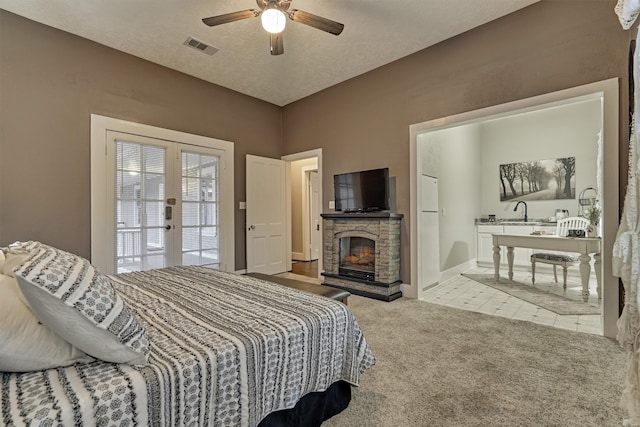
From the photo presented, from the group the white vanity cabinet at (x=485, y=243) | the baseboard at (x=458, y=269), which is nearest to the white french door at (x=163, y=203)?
the baseboard at (x=458, y=269)

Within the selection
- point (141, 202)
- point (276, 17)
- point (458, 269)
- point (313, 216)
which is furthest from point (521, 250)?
point (141, 202)

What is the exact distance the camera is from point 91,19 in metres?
2.95

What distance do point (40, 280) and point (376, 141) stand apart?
12.5ft

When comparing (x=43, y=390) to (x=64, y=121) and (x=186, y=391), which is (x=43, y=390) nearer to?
(x=186, y=391)

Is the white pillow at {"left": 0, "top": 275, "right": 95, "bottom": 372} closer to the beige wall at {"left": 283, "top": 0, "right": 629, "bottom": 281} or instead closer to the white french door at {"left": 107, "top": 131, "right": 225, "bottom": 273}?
the white french door at {"left": 107, "top": 131, "right": 225, "bottom": 273}

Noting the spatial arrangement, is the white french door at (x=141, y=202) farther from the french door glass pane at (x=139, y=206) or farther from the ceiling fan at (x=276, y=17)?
the ceiling fan at (x=276, y=17)

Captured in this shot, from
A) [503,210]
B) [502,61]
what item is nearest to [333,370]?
[502,61]

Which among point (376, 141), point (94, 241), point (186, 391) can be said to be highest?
point (376, 141)

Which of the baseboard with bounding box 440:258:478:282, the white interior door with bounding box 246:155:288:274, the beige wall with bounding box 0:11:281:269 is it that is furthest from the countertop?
the beige wall with bounding box 0:11:281:269

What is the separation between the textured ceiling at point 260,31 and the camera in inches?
108

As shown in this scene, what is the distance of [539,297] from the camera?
12.1 feet

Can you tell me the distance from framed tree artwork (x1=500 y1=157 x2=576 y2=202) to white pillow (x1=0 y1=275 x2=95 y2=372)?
6.92 meters

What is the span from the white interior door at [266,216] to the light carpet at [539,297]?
3376 millimetres

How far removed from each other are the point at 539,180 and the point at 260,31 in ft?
18.6
